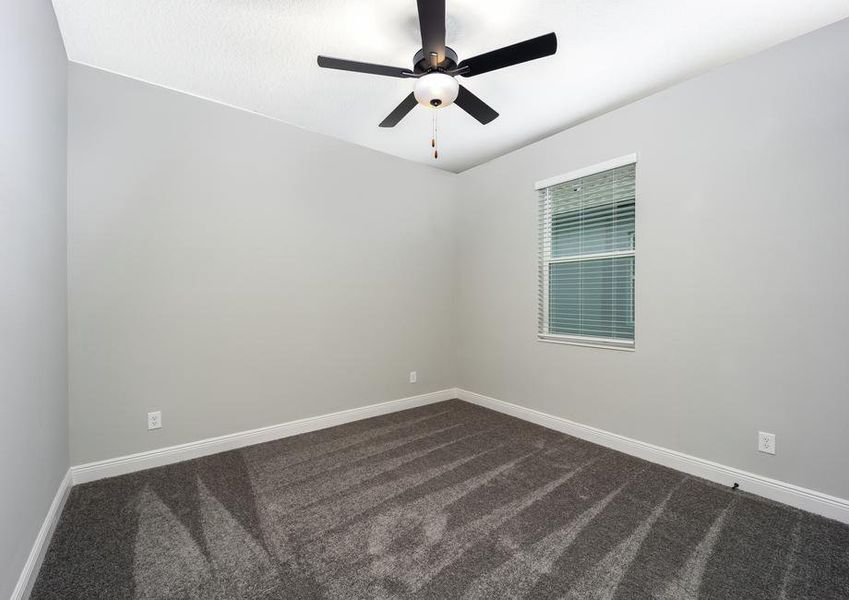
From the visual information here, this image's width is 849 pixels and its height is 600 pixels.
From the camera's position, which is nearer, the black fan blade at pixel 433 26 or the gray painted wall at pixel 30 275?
the gray painted wall at pixel 30 275

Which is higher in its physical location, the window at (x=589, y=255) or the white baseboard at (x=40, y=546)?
the window at (x=589, y=255)

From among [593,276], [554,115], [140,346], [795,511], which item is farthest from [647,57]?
[140,346]

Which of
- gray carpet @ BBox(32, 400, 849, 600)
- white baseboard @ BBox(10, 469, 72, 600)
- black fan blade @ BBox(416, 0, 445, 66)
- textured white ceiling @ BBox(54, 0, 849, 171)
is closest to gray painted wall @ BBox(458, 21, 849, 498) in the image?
textured white ceiling @ BBox(54, 0, 849, 171)

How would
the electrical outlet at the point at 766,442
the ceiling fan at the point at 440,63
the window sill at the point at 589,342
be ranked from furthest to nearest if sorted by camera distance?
the window sill at the point at 589,342
the electrical outlet at the point at 766,442
the ceiling fan at the point at 440,63

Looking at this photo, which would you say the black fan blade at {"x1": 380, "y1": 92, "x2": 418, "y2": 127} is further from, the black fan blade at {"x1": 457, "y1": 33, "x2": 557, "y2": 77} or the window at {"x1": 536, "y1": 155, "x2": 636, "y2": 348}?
the window at {"x1": 536, "y1": 155, "x2": 636, "y2": 348}

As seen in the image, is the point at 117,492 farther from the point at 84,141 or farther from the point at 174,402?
the point at 84,141

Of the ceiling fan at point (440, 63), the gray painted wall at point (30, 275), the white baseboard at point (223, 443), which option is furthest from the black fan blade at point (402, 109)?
the white baseboard at point (223, 443)

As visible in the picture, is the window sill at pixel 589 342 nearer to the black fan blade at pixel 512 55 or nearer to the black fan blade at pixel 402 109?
the black fan blade at pixel 512 55

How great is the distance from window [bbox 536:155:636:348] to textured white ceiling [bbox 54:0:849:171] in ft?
1.98

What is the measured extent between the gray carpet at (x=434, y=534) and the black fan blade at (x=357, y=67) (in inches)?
92.5

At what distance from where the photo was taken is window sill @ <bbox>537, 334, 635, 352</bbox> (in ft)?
9.11

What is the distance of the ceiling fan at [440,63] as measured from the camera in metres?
1.74

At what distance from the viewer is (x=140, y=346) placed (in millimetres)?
2490

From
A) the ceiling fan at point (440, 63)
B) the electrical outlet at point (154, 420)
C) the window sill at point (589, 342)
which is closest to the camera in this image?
the ceiling fan at point (440, 63)
